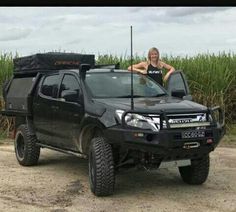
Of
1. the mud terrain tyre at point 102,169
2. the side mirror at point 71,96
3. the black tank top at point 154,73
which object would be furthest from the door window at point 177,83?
the mud terrain tyre at point 102,169

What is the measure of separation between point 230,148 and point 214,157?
1559 mm

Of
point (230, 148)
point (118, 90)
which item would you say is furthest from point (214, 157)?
point (118, 90)

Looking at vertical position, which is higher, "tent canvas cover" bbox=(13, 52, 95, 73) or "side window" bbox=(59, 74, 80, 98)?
"tent canvas cover" bbox=(13, 52, 95, 73)

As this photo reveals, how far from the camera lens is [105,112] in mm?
6781

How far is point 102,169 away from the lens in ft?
21.4

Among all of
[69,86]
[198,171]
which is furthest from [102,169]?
[69,86]

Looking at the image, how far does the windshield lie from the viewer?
24.7 feet

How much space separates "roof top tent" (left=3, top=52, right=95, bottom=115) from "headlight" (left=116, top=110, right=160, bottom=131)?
3.10 metres

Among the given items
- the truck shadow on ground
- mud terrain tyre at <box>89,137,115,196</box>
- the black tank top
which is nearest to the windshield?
mud terrain tyre at <box>89,137,115,196</box>

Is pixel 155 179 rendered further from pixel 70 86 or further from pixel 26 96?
pixel 26 96

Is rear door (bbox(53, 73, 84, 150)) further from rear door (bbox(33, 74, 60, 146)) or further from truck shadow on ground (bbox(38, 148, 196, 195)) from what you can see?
truck shadow on ground (bbox(38, 148, 196, 195))

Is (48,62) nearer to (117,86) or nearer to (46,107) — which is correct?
(46,107)

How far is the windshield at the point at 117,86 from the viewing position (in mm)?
7527

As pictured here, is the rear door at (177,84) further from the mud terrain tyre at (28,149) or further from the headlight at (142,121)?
the mud terrain tyre at (28,149)
